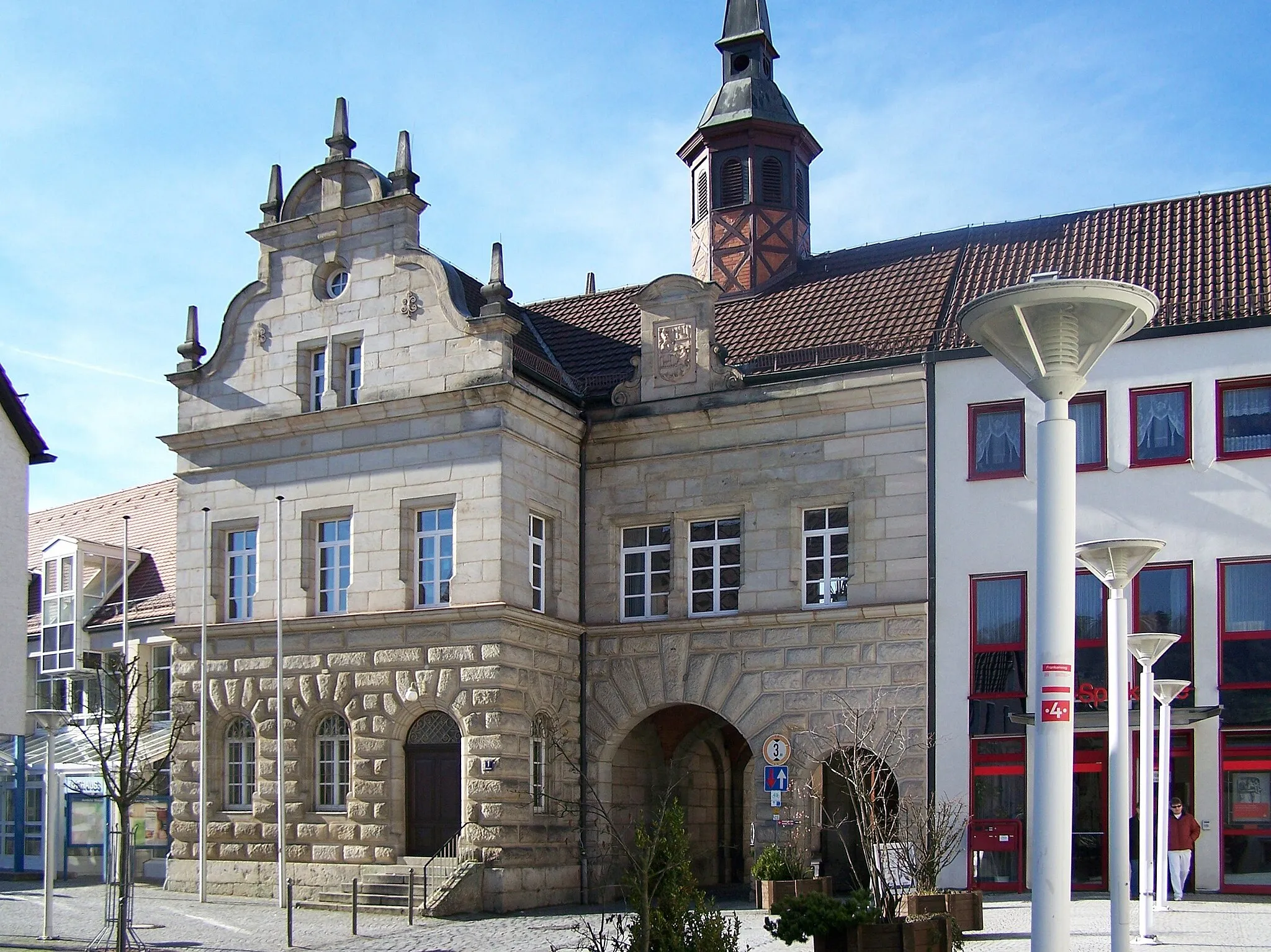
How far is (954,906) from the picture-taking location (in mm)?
17438

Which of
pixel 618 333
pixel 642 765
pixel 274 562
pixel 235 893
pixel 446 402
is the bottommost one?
pixel 235 893

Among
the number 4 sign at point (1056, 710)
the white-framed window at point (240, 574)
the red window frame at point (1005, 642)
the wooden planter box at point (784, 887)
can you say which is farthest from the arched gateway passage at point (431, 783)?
the number 4 sign at point (1056, 710)

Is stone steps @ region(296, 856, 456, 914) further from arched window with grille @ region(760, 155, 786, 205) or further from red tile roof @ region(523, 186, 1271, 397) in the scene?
arched window with grille @ region(760, 155, 786, 205)

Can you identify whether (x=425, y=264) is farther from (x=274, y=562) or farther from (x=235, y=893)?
(x=235, y=893)

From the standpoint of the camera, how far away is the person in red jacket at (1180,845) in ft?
69.4

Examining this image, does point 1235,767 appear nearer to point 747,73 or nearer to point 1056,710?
point 1056,710

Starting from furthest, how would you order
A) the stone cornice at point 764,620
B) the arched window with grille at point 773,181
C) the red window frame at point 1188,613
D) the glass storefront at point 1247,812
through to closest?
the arched window with grille at point 773,181 → the stone cornice at point 764,620 → the red window frame at point 1188,613 → the glass storefront at point 1247,812

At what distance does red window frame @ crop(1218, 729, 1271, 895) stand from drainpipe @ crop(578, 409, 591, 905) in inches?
371

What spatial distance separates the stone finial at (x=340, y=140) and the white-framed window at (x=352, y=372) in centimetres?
340

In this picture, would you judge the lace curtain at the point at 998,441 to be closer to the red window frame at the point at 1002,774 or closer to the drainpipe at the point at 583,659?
the red window frame at the point at 1002,774

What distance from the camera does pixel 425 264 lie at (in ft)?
86.0

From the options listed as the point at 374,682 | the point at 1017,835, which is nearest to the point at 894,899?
the point at 1017,835

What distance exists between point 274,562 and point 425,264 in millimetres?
5794

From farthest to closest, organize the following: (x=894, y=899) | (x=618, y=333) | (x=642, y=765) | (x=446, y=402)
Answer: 1. (x=618, y=333)
2. (x=642, y=765)
3. (x=446, y=402)
4. (x=894, y=899)
